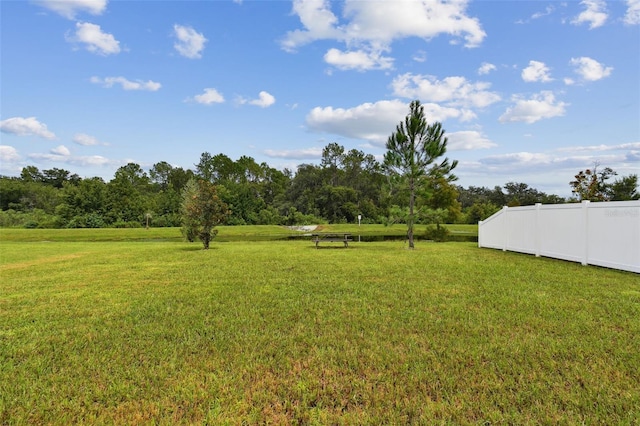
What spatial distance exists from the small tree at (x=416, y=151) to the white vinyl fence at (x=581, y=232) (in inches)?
136

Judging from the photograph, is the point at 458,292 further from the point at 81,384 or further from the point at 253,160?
the point at 253,160

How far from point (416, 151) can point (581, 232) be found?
729 cm

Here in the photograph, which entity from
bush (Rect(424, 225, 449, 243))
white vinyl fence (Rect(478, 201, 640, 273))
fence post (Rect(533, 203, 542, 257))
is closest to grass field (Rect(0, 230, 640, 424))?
white vinyl fence (Rect(478, 201, 640, 273))

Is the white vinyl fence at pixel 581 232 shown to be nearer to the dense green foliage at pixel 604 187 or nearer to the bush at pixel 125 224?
the dense green foliage at pixel 604 187

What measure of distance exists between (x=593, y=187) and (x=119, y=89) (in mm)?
34518

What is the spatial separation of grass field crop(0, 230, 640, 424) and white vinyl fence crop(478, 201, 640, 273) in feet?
6.73

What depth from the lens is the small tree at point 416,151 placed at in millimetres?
14555

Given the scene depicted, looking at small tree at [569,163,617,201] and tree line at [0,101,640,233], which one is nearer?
tree line at [0,101,640,233]

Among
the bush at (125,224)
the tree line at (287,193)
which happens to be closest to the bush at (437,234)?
the tree line at (287,193)

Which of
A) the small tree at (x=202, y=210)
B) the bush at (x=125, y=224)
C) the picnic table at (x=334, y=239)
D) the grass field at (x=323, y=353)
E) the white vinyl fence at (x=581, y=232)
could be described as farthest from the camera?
the bush at (x=125, y=224)

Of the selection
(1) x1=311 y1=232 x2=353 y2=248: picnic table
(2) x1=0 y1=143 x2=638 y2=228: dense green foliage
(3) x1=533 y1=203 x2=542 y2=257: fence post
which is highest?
(2) x1=0 y1=143 x2=638 y2=228: dense green foliage

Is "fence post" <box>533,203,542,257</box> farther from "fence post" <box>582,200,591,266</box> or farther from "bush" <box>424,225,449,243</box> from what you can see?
"bush" <box>424,225,449,243</box>

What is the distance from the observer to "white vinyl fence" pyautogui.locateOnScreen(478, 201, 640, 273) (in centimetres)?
789

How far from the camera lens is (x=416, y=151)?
1499 centimetres
